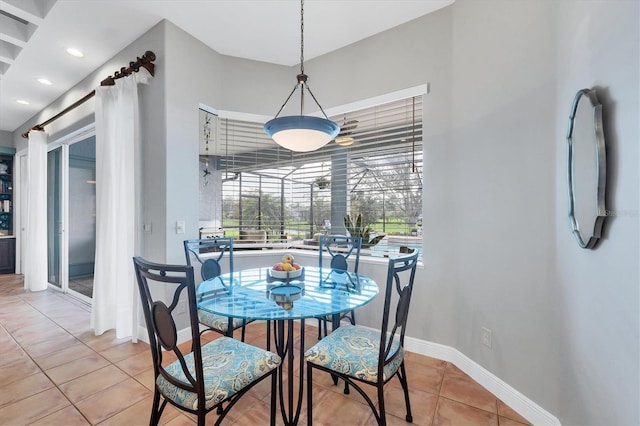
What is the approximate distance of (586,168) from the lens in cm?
124

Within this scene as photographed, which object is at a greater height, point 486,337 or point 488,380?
point 486,337

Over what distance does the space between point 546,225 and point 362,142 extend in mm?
1798

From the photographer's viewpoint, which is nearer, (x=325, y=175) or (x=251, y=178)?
(x=325, y=175)

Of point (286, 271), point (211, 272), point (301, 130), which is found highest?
point (301, 130)

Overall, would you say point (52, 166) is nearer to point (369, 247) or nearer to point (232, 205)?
point (232, 205)

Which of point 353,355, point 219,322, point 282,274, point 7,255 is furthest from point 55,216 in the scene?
point 353,355

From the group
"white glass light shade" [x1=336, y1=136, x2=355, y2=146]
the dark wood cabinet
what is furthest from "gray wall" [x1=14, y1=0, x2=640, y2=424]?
the dark wood cabinet

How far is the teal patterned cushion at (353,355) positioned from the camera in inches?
56.9

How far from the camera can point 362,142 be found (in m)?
2.99

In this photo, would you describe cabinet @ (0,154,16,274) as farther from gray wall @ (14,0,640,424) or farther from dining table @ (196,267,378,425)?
dining table @ (196,267,378,425)

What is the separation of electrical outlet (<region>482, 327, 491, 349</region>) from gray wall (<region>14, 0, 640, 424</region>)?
0.17 feet

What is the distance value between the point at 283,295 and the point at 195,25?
8.30ft

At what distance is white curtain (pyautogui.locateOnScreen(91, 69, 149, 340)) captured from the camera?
270cm

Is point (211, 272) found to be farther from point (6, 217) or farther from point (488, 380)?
point (6, 217)
